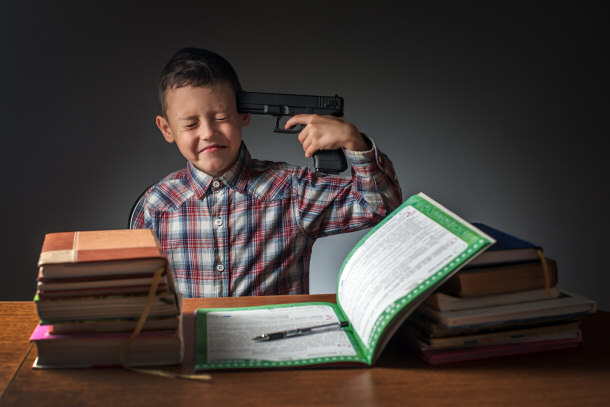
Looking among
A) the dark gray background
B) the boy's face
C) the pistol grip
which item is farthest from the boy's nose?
the dark gray background

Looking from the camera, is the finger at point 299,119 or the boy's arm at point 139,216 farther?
the boy's arm at point 139,216

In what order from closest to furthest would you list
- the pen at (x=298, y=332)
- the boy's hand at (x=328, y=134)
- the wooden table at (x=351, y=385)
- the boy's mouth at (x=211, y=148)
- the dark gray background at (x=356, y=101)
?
the wooden table at (x=351, y=385), the pen at (x=298, y=332), the boy's hand at (x=328, y=134), the boy's mouth at (x=211, y=148), the dark gray background at (x=356, y=101)

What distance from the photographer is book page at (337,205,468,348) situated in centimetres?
66

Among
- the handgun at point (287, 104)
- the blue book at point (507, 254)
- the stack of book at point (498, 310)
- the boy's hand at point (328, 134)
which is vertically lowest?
the stack of book at point (498, 310)

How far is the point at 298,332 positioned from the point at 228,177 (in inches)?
26.5

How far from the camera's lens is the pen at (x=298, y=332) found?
0.73 metres

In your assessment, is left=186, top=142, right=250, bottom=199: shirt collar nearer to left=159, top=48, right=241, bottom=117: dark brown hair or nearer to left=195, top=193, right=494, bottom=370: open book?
left=159, top=48, right=241, bottom=117: dark brown hair

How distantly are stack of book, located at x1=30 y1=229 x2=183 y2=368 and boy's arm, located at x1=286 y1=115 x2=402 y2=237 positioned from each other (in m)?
0.59

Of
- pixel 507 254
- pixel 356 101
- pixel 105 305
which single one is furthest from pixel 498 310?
pixel 356 101

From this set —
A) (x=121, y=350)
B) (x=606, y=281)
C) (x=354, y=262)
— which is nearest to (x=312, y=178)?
(x=354, y=262)

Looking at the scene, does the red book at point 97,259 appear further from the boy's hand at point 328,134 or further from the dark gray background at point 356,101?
the dark gray background at point 356,101

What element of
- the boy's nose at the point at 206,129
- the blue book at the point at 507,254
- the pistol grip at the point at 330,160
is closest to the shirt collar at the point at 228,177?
the boy's nose at the point at 206,129

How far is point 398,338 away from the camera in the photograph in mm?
754

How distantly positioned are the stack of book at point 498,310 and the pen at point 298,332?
11 cm
